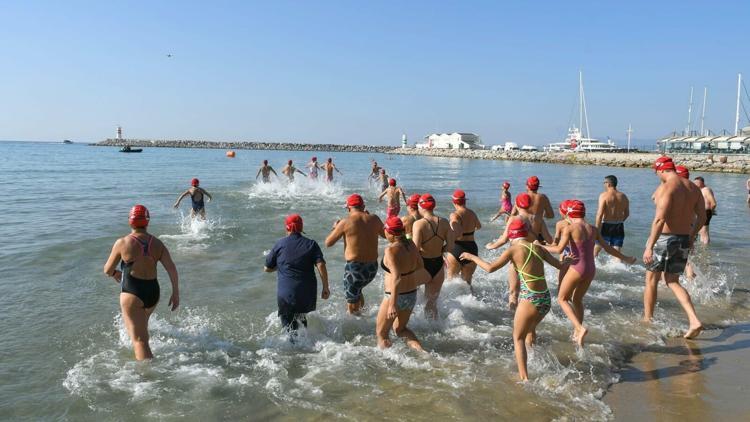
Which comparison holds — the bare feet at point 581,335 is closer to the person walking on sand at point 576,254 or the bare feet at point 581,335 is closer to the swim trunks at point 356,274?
the person walking on sand at point 576,254

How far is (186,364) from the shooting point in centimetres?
566

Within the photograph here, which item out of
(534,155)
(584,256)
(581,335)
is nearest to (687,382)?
(581,335)

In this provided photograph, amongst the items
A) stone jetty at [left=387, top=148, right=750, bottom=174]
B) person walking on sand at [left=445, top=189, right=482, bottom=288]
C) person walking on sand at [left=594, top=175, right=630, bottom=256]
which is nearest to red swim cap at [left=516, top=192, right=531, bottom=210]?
person walking on sand at [left=445, top=189, right=482, bottom=288]

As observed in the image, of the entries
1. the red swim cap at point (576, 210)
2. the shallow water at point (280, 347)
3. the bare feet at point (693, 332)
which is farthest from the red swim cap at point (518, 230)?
the bare feet at point (693, 332)

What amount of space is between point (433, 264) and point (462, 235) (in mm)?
1284

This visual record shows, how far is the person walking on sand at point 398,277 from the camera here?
5.23 metres

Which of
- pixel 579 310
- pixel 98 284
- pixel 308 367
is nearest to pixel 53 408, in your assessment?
pixel 308 367

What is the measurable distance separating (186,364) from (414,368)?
104 inches

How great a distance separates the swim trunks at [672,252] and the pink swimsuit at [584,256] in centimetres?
120

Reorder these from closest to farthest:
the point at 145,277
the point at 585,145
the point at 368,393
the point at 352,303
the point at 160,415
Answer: the point at 160,415, the point at 368,393, the point at 145,277, the point at 352,303, the point at 585,145

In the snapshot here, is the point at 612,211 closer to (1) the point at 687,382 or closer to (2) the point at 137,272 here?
(1) the point at 687,382

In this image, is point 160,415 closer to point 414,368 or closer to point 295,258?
point 295,258

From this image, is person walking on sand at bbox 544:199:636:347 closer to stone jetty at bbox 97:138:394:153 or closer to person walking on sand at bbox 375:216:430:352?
person walking on sand at bbox 375:216:430:352

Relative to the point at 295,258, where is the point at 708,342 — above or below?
below
